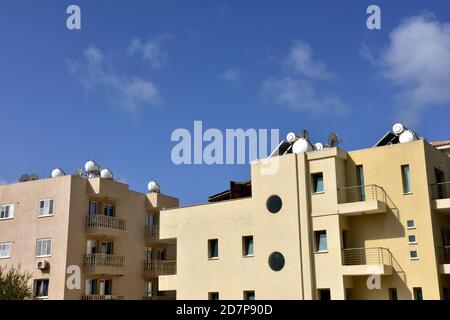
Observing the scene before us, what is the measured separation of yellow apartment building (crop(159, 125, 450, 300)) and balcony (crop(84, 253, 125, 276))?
7782 millimetres

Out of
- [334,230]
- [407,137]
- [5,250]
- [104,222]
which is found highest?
[407,137]

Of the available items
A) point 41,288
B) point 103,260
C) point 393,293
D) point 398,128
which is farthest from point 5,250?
point 398,128

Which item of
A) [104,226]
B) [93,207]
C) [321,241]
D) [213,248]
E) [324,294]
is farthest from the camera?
[93,207]

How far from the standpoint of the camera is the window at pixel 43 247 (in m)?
38.1

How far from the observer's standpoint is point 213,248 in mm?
32969

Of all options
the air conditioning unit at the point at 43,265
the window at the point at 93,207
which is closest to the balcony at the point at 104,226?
the window at the point at 93,207

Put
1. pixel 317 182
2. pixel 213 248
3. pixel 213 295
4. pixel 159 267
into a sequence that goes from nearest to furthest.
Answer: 1. pixel 317 182
2. pixel 213 295
3. pixel 213 248
4. pixel 159 267

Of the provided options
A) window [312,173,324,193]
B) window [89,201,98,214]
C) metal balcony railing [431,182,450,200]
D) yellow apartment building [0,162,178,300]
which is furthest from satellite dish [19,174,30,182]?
metal balcony railing [431,182,450,200]

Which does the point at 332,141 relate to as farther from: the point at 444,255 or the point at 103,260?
the point at 103,260

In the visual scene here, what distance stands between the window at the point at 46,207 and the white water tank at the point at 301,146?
17.3m

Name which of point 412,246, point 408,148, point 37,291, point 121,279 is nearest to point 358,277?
point 412,246

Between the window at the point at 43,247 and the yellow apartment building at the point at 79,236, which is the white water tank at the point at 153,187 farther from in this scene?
the window at the point at 43,247

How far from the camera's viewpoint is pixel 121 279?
40750mm

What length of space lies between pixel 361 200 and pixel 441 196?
3.91 m
